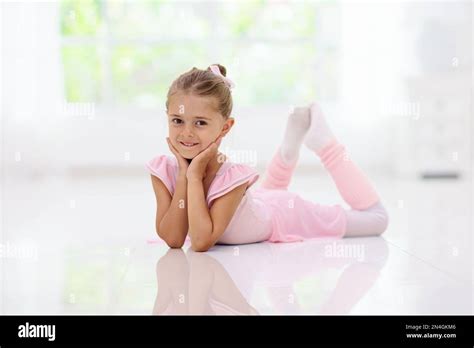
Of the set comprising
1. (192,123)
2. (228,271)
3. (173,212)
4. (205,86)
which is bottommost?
(228,271)

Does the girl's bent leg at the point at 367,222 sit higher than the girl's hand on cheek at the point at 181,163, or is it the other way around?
the girl's hand on cheek at the point at 181,163

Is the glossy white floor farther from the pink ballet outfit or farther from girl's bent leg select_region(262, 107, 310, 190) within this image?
girl's bent leg select_region(262, 107, 310, 190)

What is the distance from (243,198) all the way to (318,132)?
1.45ft

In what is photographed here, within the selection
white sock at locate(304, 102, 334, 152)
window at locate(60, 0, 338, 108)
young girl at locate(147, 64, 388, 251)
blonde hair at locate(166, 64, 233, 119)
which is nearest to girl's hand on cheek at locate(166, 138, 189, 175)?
young girl at locate(147, 64, 388, 251)

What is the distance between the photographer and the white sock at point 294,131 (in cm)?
228

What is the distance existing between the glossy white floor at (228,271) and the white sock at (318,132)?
36 cm

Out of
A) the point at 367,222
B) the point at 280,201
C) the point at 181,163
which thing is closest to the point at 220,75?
the point at 181,163

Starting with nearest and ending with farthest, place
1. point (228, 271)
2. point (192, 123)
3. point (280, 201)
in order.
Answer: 1. point (228, 271)
2. point (192, 123)
3. point (280, 201)

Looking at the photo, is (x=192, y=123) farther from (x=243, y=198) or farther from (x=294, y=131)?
(x=294, y=131)

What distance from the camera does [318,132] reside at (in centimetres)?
222

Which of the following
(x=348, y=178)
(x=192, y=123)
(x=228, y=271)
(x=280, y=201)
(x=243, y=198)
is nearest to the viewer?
(x=228, y=271)

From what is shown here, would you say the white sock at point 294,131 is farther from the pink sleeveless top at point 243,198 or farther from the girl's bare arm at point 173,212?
the girl's bare arm at point 173,212

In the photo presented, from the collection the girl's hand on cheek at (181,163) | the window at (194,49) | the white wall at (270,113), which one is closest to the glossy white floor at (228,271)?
the girl's hand on cheek at (181,163)

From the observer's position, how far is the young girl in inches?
69.5
